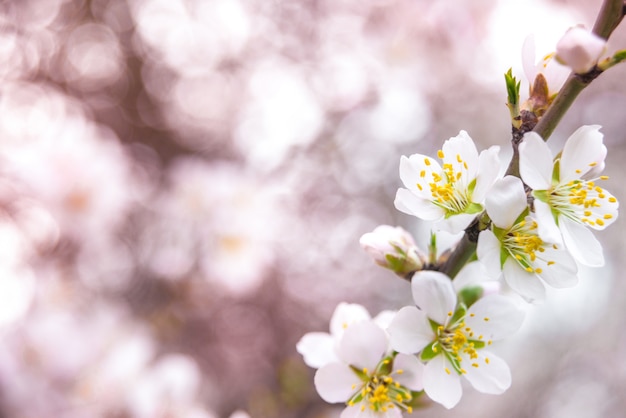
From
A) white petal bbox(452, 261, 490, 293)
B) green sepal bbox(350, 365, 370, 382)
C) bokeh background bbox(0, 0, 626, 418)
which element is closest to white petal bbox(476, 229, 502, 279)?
white petal bbox(452, 261, 490, 293)

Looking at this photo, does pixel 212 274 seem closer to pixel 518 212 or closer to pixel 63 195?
pixel 63 195

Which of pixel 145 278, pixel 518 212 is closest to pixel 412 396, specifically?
pixel 518 212

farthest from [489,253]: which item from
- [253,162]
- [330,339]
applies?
[253,162]

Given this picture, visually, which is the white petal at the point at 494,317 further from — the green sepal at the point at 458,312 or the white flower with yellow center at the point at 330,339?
the white flower with yellow center at the point at 330,339

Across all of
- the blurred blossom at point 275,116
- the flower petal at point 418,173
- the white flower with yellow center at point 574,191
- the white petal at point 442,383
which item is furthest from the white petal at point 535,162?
the blurred blossom at point 275,116

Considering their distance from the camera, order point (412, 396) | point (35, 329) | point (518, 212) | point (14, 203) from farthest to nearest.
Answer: point (14, 203), point (35, 329), point (412, 396), point (518, 212)

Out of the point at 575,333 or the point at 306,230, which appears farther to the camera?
the point at 306,230

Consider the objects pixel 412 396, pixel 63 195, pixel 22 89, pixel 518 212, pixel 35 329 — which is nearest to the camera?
pixel 518 212

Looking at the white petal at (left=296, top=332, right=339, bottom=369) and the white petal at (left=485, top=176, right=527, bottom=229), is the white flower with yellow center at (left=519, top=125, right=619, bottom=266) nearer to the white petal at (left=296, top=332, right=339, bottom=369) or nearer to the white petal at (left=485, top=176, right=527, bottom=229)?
the white petal at (left=485, top=176, right=527, bottom=229)
